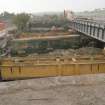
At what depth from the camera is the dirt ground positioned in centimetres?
738

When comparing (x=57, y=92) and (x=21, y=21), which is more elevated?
(x=57, y=92)

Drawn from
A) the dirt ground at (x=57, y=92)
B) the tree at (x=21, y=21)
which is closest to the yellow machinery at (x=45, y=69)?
the dirt ground at (x=57, y=92)

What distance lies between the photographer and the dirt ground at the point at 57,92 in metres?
7.38

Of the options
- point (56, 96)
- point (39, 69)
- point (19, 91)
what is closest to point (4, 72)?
point (39, 69)

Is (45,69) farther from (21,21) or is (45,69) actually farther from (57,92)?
(21,21)

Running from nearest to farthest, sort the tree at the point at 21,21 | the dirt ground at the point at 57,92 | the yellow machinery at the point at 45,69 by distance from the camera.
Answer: the dirt ground at the point at 57,92 → the yellow machinery at the point at 45,69 → the tree at the point at 21,21

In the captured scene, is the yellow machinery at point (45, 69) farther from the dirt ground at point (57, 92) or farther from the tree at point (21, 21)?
the tree at point (21, 21)

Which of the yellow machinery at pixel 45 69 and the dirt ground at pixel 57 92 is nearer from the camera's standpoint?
the dirt ground at pixel 57 92

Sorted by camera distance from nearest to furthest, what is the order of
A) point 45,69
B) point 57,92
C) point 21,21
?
point 57,92 → point 45,69 → point 21,21

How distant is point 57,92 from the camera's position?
8.09 m

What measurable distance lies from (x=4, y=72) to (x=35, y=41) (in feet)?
109

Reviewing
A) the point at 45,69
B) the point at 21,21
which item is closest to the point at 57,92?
the point at 45,69

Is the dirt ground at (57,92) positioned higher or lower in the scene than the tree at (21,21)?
higher

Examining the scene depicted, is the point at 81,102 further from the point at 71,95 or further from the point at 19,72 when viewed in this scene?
the point at 19,72
